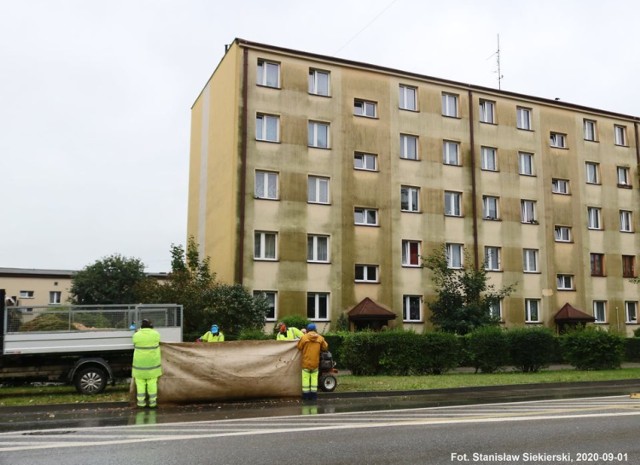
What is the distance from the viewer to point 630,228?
40031 millimetres

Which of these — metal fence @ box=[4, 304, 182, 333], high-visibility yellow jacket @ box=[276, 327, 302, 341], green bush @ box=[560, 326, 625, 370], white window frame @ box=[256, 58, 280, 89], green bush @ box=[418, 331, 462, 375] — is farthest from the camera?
white window frame @ box=[256, 58, 280, 89]

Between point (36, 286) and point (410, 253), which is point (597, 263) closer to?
point (410, 253)

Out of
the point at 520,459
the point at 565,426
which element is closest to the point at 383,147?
the point at 565,426

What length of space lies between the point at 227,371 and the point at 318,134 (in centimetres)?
1948

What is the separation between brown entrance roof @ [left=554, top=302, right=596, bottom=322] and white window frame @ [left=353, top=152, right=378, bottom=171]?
13241 millimetres

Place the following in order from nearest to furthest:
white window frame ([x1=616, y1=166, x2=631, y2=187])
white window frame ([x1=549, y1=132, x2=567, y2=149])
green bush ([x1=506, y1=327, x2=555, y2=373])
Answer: green bush ([x1=506, y1=327, x2=555, y2=373])
white window frame ([x1=549, y1=132, x2=567, y2=149])
white window frame ([x1=616, y1=166, x2=631, y2=187])

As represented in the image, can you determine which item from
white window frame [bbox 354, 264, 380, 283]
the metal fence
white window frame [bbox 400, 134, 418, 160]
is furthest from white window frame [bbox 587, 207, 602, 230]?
the metal fence

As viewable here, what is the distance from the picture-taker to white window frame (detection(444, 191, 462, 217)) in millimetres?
34875

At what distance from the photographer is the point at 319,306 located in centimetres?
3072

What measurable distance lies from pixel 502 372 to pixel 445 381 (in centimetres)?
584

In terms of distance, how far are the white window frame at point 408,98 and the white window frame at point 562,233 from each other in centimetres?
1116

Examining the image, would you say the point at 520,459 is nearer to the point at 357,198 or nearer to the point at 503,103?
the point at 357,198

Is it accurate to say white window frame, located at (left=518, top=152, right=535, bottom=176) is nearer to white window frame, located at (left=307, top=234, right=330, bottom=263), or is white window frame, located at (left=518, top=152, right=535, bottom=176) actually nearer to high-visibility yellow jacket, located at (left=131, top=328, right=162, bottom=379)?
white window frame, located at (left=307, top=234, right=330, bottom=263)

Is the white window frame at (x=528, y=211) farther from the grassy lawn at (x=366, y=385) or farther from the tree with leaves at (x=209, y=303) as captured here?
the tree with leaves at (x=209, y=303)
